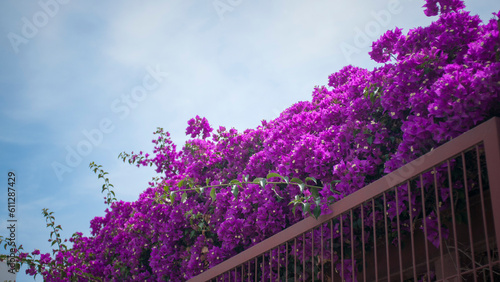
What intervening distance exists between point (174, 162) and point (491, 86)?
528cm

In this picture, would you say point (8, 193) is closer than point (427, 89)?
No

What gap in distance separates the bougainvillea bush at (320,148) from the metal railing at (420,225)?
0.23 m

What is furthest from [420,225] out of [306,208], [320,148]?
[320,148]

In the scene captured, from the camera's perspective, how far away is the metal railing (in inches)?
110

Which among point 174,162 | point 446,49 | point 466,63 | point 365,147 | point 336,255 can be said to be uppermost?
point 174,162

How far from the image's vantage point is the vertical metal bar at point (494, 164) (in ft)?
8.02

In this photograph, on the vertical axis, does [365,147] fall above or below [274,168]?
below

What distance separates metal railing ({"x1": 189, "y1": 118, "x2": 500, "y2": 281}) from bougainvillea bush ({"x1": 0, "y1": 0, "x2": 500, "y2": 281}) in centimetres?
23

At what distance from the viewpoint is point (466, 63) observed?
3.61 metres

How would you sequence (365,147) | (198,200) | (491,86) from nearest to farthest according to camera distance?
1. (491,86)
2. (365,147)
3. (198,200)

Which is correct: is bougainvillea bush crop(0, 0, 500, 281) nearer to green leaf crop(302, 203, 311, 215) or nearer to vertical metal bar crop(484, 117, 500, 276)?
green leaf crop(302, 203, 311, 215)

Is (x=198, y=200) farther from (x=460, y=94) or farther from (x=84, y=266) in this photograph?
(x=460, y=94)

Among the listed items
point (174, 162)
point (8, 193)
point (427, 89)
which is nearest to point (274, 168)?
point (427, 89)

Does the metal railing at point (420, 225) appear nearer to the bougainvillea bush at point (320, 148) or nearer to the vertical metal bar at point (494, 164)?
the vertical metal bar at point (494, 164)
